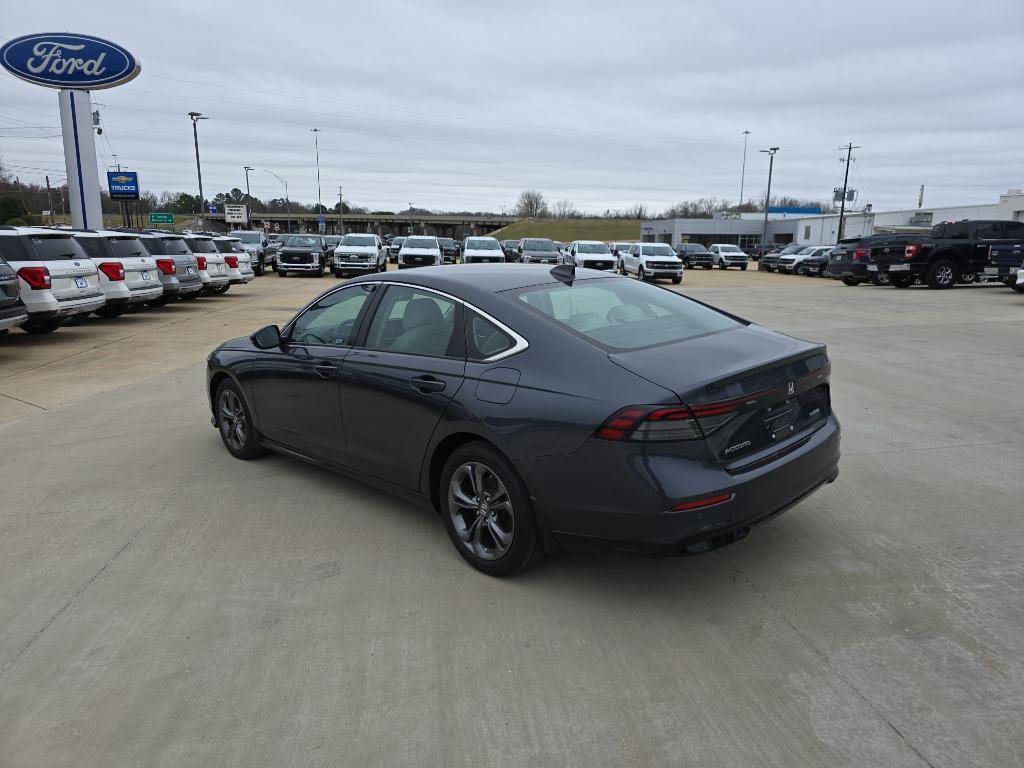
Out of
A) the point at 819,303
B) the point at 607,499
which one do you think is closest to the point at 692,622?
the point at 607,499

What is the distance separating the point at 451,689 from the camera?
9.27ft

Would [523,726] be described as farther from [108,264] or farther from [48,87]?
[48,87]

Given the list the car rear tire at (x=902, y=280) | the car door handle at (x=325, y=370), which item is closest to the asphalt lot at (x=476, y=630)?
the car door handle at (x=325, y=370)

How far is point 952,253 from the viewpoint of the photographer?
21.4 meters

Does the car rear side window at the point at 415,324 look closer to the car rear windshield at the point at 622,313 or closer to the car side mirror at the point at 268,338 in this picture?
the car rear windshield at the point at 622,313

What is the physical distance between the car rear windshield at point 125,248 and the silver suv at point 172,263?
176 cm

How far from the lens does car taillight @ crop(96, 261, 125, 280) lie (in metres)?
13.4

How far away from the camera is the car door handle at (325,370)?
4.50 m

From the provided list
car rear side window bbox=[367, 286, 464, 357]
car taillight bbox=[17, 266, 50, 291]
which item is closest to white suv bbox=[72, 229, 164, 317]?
car taillight bbox=[17, 266, 50, 291]

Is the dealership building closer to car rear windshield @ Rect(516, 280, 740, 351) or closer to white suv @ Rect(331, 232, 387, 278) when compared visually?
white suv @ Rect(331, 232, 387, 278)

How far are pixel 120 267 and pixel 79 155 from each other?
11114mm

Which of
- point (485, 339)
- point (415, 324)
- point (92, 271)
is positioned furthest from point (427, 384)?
point (92, 271)

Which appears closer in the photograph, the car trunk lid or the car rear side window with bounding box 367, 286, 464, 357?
the car trunk lid

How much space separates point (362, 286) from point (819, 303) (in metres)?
16.1
